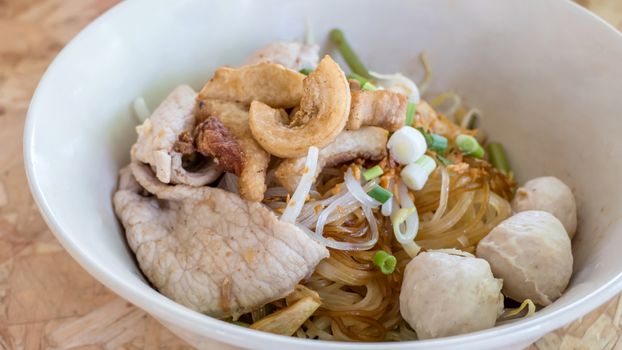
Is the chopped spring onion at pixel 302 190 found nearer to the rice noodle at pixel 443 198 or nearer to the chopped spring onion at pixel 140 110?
the rice noodle at pixel 443 198

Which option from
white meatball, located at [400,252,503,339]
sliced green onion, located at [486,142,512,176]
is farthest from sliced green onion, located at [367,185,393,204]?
sliced green onion, located at [486,142,512,176]

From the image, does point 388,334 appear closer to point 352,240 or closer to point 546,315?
point 352,240

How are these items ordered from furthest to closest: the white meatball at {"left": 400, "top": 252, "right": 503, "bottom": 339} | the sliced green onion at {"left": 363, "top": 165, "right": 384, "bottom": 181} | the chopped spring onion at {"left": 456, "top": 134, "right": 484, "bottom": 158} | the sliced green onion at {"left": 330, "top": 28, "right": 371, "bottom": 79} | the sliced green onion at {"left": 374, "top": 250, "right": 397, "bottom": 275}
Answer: the sliced green onion at {"left": 330, "top": 28, "right": 371, "bottom": 79}
the chopped spring onion at {"left": 456, "top": 134, "right": 484, "bottom": 158}
the sliced green onion at {"left": 363, "top": 165, "right": 384, "bottom": 181}
the sliced green onion at {"left": 374, "top": 250, "right": 397, "bottom": 275}
the white meatball at {"left": 400, "top": 252, "right": 503, "bottom": 339}

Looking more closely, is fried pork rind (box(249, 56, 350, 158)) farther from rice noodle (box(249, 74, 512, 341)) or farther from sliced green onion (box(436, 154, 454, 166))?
sliced green onion (box(436, 154, 454, 166))

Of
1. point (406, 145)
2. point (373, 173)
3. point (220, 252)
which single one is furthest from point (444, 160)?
point (220, 252)

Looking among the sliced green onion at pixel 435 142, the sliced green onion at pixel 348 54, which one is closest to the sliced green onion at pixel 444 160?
the sliced green onion at pixel 435 142
